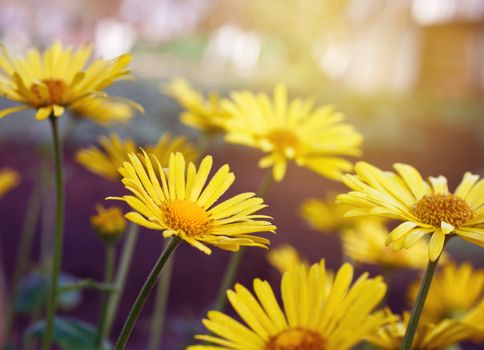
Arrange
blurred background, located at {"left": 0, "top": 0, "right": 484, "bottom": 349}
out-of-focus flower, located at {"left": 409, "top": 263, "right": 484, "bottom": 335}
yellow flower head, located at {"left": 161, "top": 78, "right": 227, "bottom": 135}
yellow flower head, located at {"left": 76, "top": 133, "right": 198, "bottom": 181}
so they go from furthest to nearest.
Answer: blurred background, located at {"left": 0, "top": 0, "right": 484, "bottom": 349}, yellow flower head, located at {"left": 161, "top": 78, "right": 227, "bottom": 135}, out-of-focus flower, located at {"left": 409, "top": 263, "right": 484, "bottom": 335}, yellow flower head, located at {"left": 76, "top": 133, "right": 198, "bottom": 181}

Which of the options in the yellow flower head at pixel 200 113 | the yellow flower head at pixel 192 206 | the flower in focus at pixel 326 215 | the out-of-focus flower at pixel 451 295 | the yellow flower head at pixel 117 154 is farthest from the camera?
the flower in focus at pixel 326 215

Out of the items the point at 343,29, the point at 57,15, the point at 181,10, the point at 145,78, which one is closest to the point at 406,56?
the point at 343,29

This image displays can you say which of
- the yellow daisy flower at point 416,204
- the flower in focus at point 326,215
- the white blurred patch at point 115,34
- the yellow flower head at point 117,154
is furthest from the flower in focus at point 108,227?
the white blurred patch at point 115,34

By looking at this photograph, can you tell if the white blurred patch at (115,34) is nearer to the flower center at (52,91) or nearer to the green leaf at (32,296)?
the green leaf at (32,296)

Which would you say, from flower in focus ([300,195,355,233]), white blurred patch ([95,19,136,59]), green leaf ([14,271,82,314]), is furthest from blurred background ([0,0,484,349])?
green leaf ([14,271,82,314])

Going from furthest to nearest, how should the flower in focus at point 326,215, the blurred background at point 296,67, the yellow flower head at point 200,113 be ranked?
the blurred background at point 296,67 < the flower in focus at point 326,215 < the yellow flower head at point 200,113

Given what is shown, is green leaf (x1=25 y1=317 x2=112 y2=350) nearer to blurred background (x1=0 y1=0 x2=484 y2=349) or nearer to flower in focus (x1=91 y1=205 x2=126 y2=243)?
flower in focus (x1=91 y1=205 x2=126 y2=243)
